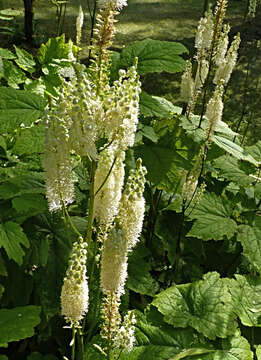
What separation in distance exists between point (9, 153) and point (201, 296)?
42.6 inches

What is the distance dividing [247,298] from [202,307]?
0.25 metres

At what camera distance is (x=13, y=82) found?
102 inches

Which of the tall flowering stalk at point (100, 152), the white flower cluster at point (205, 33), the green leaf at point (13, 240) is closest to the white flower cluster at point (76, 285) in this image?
the tall flowering stalk at point (100, 152)

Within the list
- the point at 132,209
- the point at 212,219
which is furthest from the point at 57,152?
the point at 212,219

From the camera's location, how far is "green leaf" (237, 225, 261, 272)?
6.61ft

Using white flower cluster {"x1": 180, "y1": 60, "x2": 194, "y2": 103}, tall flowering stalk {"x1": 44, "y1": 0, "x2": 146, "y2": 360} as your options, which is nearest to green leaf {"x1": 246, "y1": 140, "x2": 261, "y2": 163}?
white flower cluster {"x1": 180, "y1": 60, "x2": 194, "y2": 103}

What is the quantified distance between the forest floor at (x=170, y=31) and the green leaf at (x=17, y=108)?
3.41 metres

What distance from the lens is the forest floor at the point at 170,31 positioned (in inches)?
224

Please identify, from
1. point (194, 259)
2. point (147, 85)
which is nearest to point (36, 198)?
point (194, 259)

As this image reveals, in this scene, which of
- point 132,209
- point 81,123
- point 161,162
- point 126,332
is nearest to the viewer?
point 81,123

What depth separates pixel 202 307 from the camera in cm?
186

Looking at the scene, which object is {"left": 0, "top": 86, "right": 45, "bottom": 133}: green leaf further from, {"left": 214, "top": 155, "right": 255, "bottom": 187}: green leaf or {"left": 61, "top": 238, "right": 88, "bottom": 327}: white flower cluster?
{"left": 214, "top": 155, "right": 255, "bottom": 187}: green leaf

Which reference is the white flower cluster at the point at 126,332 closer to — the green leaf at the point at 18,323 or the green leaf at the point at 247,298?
the green leaf at the point at 18,323

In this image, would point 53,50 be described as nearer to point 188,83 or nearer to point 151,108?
point 188,83
